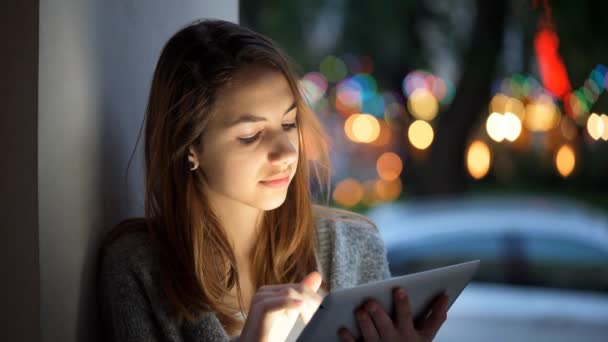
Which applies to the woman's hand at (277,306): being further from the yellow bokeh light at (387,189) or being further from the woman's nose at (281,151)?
the yellow bokeh light at (387,189)

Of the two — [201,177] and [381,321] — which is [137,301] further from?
[381,321]

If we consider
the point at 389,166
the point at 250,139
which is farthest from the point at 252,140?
the point at 389,166

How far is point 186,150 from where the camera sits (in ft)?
4.44

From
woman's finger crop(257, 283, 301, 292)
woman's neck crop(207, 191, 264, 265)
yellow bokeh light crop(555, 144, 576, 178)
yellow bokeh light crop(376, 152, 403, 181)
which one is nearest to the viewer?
woman's finger crop(257, 283, 301, 292)

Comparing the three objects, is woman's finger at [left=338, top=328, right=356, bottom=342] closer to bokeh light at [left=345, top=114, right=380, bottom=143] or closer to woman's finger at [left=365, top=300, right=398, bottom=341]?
woman's finger at [left=365, top=300, right=398, bottom=341]

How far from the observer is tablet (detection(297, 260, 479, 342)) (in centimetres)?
99

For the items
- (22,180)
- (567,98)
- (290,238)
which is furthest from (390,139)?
(22,180)

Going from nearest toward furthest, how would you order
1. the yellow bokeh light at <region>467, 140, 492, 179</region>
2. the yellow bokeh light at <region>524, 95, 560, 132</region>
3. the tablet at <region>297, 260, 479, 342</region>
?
1. the tablet at <region>297, 260, 479, 342</region>
2. the yellow bokeh light at <region>467, 140, 492, 179</region>
3. the yellow bokeh light at <region>524, 95, 560, 132</region>

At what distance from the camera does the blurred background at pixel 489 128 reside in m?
4.07

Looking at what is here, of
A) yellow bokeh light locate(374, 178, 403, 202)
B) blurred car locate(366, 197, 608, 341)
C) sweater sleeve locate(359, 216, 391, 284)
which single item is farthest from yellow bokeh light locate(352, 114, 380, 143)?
sweater sleeve locate(359, 216, 391, 284)

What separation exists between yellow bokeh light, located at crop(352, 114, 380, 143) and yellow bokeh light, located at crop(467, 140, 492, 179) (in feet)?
3.96

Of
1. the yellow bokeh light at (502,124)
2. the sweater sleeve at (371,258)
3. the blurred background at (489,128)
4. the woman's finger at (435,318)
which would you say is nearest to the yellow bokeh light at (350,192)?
the blurred background at (489,128)

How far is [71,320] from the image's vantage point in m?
1.19

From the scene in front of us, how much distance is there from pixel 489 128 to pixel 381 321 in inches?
181
